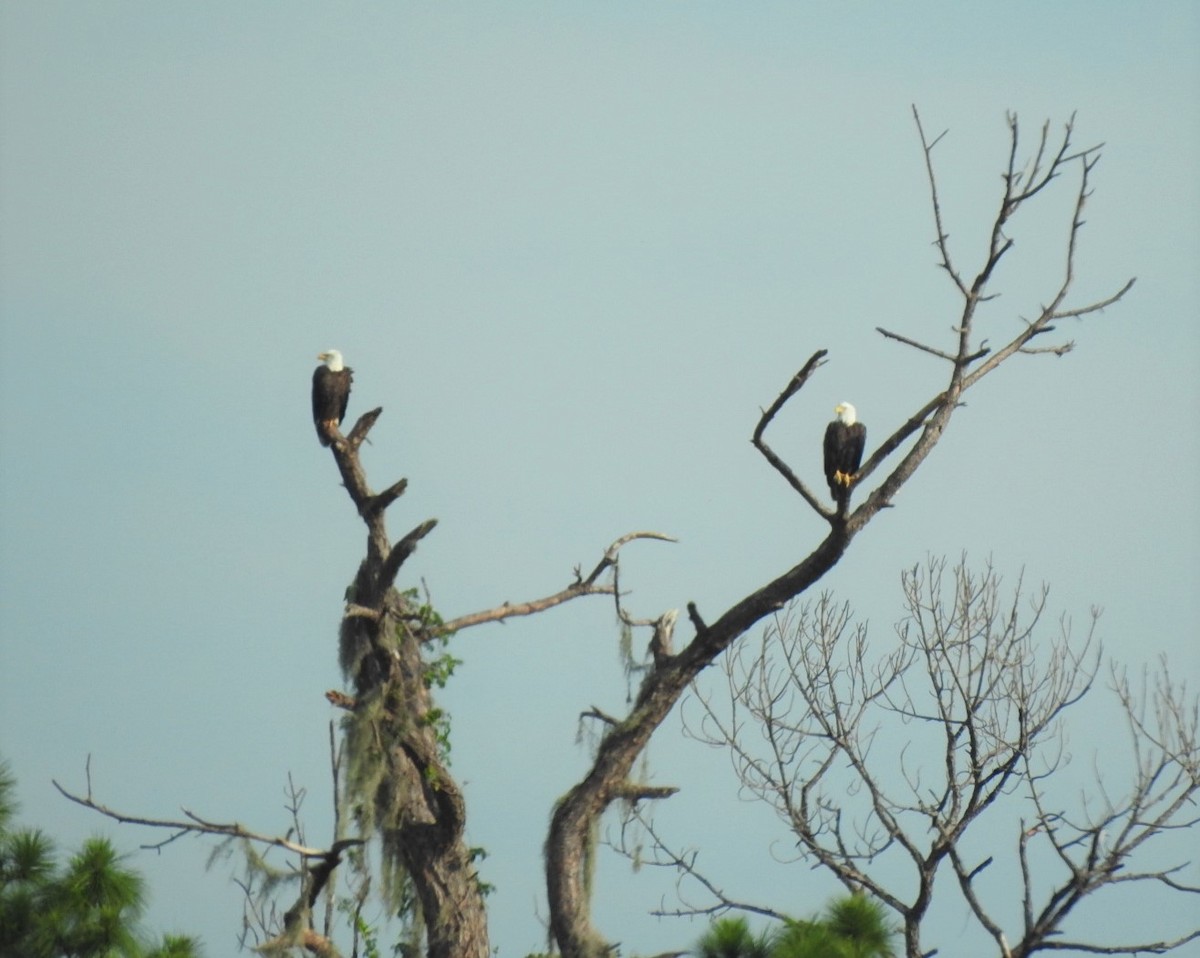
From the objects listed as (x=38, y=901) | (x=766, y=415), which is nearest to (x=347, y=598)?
(x=38, y=901)

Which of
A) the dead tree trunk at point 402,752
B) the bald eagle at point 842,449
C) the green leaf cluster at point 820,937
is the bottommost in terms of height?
the green leaf cluster at point 820,937

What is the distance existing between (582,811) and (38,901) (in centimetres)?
276

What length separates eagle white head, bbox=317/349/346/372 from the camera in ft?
41.1

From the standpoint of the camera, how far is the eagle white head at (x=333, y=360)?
41.1 feet

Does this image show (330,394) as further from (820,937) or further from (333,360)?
(820,937)

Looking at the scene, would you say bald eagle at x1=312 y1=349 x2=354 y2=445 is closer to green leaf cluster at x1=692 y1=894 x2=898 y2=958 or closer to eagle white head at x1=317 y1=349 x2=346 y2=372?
eagle white head at x1=317 y1=349 x2=346 y2=372

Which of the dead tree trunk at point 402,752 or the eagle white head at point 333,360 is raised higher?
the eagle white head at point 333,360

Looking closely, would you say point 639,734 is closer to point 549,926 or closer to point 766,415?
point 549,926

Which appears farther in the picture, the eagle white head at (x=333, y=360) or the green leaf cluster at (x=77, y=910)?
the eagle white head at (x=333, y=360)

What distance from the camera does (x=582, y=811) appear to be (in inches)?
356

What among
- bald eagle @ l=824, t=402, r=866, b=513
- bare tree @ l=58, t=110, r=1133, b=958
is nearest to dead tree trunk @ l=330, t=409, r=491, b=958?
bare tree @ l=58, t=110, r=1133, b=958

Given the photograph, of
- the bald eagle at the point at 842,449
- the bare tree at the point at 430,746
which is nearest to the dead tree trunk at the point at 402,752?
the bare tree at the point at 430,746

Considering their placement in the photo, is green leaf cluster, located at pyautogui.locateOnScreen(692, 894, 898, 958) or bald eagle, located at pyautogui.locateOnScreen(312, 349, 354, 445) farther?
bald eagle, located at pyautogui.locateOnScreen(312, 349, 354, 445)

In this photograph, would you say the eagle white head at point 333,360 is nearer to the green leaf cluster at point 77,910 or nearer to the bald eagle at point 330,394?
the bald eagle at point 330,394
